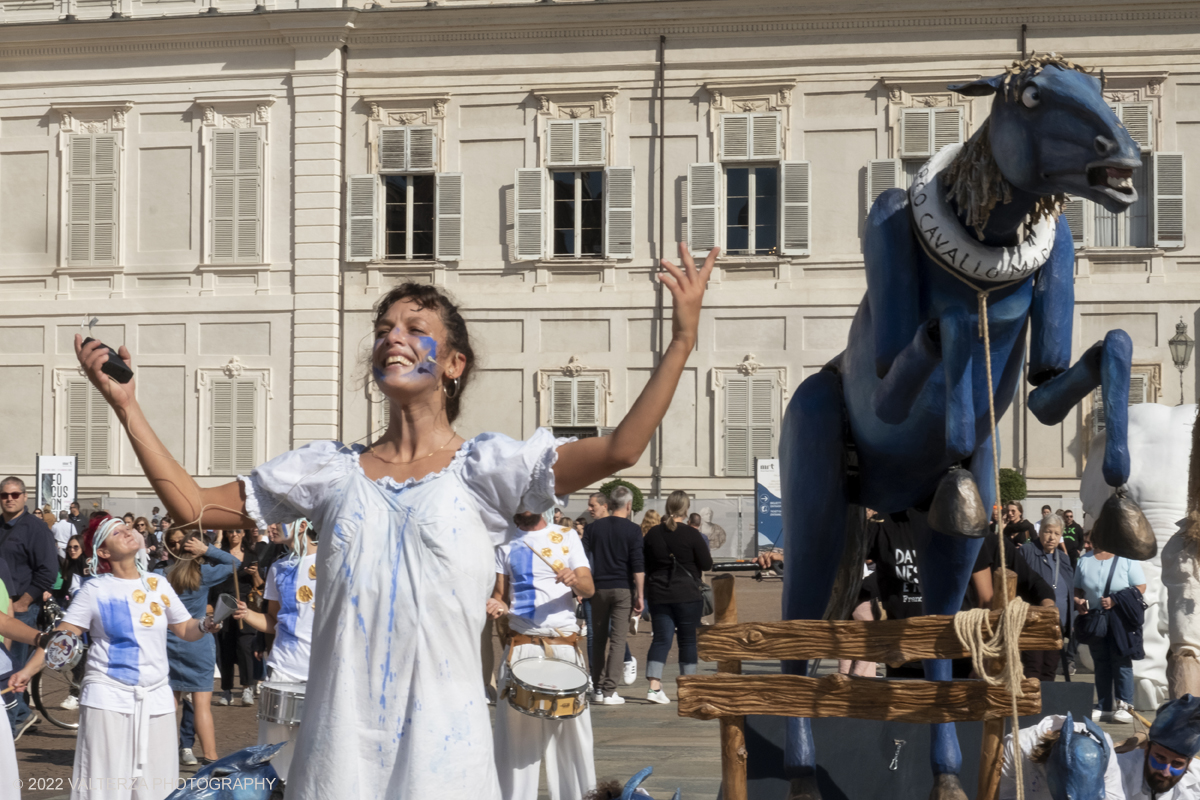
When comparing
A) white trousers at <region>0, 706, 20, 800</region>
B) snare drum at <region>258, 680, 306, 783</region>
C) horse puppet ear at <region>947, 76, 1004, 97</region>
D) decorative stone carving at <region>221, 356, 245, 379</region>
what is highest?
horse puppet ear at <region>947, 76, 1004, 97</region>

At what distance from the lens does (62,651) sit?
6.41 m

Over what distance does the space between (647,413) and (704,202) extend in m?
21.0

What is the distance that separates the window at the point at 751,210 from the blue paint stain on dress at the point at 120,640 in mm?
17950

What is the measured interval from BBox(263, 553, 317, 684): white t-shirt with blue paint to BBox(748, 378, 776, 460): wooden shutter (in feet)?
54.2

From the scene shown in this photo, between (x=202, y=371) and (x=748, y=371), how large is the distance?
917 cm

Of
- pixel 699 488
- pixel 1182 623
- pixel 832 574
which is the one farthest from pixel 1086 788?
pixel 699 488

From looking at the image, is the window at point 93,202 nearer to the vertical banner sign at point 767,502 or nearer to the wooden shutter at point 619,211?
the wooden shutter at point 619,211

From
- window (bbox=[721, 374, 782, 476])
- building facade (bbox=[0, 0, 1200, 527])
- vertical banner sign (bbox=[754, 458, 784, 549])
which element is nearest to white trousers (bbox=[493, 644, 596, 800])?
vertical banner sign (bbox=[754, 458, 784, 549])

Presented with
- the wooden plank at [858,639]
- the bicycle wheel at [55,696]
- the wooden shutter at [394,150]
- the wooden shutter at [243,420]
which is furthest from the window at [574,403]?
the wooden plank at [858,639]

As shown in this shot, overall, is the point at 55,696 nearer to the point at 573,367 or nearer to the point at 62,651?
the point at 62,651

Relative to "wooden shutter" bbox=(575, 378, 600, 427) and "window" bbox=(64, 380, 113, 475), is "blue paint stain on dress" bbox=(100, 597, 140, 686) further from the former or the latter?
"window" bbox=(64, 380, 113, 475)

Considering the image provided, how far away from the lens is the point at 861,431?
4891mm

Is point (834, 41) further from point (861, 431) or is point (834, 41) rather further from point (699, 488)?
point (861, 431)

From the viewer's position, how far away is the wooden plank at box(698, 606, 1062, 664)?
159 inches
